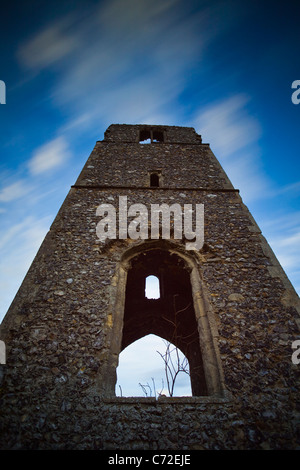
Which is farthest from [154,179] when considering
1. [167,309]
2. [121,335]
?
[121,335]

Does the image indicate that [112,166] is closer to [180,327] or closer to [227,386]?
[180,327]

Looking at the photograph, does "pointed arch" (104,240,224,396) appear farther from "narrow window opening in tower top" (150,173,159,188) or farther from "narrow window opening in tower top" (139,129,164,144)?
"narrow window opening in tower top" (139,129,164,144)

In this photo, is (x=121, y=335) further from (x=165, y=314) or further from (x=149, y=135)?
(x=149, y=135)

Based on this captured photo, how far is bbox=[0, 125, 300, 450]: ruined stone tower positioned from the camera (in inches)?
102

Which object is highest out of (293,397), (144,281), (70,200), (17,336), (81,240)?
(70,200)

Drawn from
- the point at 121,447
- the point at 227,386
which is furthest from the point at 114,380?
the point at 227,386

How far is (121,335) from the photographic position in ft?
11.8

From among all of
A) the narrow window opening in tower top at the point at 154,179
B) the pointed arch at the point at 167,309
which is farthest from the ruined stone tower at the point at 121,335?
the narrow window opening in tower top at the point at 154,179

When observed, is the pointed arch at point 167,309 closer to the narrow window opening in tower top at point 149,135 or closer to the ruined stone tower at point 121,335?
the ruined stone tower at point 121,335

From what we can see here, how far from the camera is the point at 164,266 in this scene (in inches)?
232

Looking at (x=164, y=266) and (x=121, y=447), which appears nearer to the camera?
(x=121, y=447)

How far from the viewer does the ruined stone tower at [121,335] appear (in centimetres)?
260
